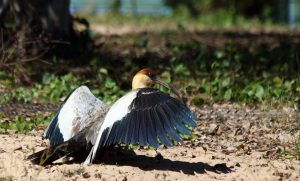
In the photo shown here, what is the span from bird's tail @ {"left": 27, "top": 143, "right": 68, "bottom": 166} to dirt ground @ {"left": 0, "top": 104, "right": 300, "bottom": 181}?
65 mm

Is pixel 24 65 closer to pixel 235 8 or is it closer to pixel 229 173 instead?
pixel 229 173

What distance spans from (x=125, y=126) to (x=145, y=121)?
0.17 meters

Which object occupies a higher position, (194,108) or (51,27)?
(51,27)

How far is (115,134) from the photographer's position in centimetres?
692

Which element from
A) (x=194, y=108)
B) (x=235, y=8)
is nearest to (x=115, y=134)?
(x=194, y=108)

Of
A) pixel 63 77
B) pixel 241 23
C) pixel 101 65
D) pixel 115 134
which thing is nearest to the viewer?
pixel 115 134

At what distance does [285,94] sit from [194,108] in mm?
1097

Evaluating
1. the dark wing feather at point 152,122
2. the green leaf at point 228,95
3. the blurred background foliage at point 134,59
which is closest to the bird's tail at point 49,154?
the dark wing feather at point 152,122

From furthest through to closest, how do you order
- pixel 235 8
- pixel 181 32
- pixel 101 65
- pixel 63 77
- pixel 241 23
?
1. pixel 235 8
2. pixel 241 23
3. pixel 181 32
4. pixel 101 65
5. pixel 63 77

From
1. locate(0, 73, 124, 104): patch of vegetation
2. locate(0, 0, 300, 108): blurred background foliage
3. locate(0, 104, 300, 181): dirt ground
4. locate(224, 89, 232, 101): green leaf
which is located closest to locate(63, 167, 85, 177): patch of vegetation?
locate(0, 104, 300, 181): dirt ground

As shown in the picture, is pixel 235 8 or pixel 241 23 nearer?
pixel 241 23

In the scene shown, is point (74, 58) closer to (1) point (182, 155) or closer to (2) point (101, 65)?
(2) point (101, 65)

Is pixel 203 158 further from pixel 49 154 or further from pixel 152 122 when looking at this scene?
pixel 49 154

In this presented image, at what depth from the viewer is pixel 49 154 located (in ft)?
23.2
